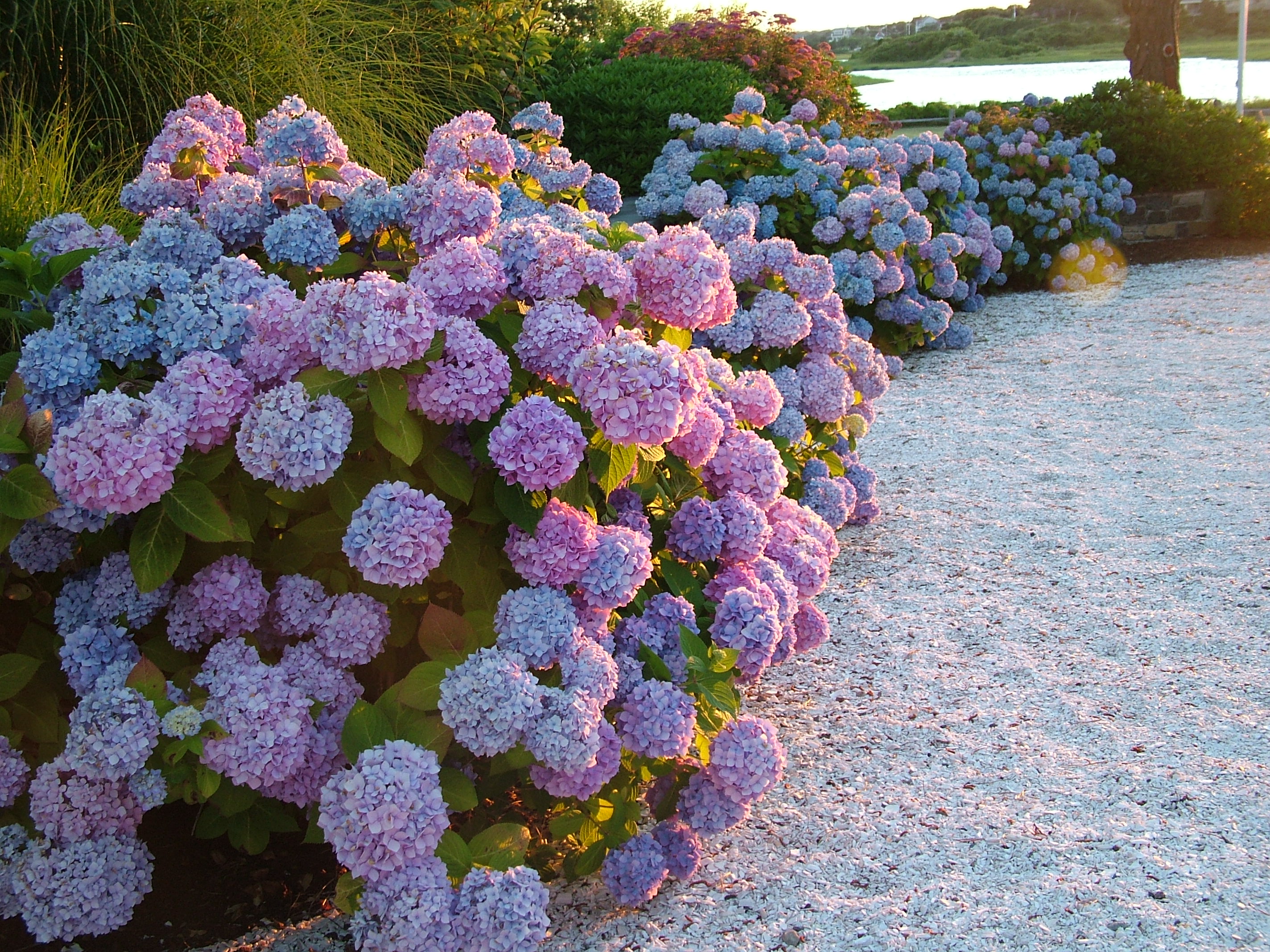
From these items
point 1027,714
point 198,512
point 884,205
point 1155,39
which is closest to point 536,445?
point 198,512

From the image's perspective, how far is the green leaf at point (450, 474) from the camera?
77.1 inches

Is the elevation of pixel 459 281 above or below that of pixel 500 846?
above

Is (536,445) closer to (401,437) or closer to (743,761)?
(401,437)

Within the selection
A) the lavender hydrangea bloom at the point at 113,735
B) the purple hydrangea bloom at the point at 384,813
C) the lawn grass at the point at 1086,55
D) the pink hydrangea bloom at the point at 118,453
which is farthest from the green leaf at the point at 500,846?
the lawn grass at the point at 1086,55

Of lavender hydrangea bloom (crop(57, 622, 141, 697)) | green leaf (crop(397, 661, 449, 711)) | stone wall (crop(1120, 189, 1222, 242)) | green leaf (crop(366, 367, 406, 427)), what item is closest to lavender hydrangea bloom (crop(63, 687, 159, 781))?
lavender hydrangea bloom (crop(57, 622, 141, 697))

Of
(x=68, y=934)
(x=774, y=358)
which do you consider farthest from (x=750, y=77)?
(x=68, y=934)

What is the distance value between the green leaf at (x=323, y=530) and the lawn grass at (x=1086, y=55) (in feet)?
115

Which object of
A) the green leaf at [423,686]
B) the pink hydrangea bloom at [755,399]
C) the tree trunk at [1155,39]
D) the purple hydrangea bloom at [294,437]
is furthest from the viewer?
the tree trunk at [1155,39]

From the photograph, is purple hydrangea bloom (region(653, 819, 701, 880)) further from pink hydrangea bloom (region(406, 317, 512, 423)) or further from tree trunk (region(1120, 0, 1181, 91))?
tree trunk (region(1120, 0, 1181, 91))

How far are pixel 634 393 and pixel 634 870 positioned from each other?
0.96m

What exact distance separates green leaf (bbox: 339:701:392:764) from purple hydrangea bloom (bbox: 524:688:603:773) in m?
0.26

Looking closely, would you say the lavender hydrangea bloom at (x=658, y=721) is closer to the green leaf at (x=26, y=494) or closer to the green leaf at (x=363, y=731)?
the green leaf at (x=363, y=731)

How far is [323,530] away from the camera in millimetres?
2020

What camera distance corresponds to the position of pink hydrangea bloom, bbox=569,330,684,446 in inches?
72.4
